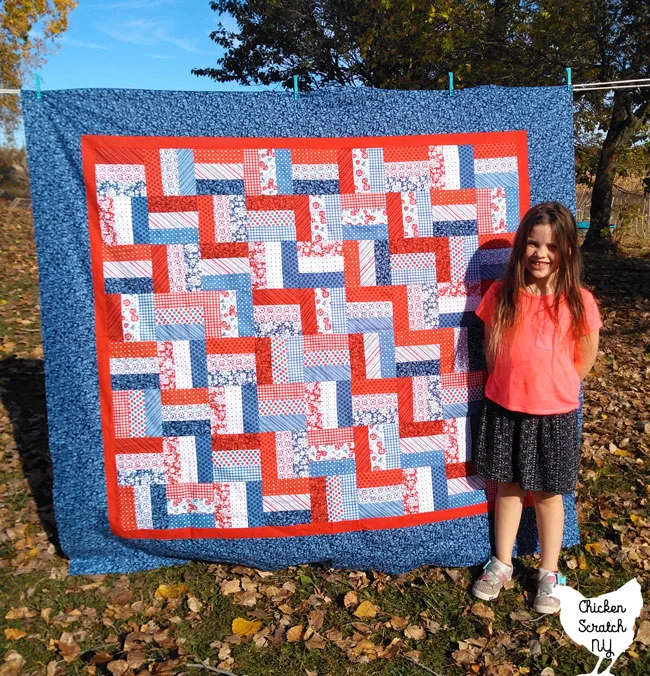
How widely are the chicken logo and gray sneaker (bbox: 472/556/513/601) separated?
0.34 metres

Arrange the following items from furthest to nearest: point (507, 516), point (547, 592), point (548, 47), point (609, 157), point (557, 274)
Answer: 1. point (609, 157)
2. point (548, 47)
3. point (507, 516)
4. point (547, 592)
5. point (557, 274)

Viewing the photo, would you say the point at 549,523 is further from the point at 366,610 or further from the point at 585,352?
the point at 366,610

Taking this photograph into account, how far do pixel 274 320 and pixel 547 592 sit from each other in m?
1.56

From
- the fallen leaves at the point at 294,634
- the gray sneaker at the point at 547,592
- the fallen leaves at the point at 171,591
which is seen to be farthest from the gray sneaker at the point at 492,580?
the fallen leaves at the point at 171,591

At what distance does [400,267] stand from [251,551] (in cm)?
139

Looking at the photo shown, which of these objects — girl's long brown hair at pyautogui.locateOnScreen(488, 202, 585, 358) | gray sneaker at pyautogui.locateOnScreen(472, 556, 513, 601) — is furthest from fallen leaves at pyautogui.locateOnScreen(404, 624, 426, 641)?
girl's long brown hair at pyautogui.locateOnScreen(488, 202, 585, 358)

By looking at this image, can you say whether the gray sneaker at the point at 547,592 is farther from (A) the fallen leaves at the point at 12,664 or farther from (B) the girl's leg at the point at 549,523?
(A) the fallen leaves at the point at 12,664

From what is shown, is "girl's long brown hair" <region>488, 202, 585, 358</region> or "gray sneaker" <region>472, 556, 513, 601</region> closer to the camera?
"girl's long brown hair" <region>488, 202, 585, 358</region>

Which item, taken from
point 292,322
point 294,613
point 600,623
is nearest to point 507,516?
point 600,623

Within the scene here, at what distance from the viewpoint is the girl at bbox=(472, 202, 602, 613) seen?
225cm

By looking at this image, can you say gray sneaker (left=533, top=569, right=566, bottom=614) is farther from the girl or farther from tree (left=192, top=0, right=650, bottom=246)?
tree (left=192, top=0, right=650, bottom=246)

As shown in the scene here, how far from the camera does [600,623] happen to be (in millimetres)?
2137

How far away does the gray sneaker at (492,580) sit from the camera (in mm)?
2467

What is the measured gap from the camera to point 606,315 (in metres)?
6.43
